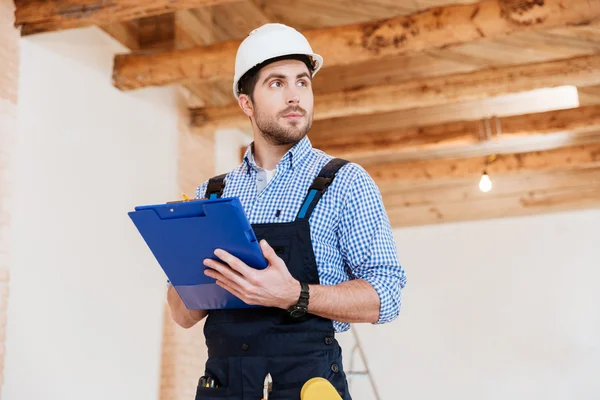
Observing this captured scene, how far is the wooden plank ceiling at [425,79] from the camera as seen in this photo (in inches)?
170

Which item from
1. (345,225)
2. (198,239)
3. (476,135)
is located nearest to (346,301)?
(345,225)

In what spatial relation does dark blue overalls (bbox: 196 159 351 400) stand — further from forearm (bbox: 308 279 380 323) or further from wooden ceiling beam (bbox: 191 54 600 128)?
wooden ceiling beam (bbox: 191 54 600 128)

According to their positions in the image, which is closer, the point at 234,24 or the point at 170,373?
the point at 170,373

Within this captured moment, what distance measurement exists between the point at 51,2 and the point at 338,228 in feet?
11.0

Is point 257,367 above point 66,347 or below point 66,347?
above

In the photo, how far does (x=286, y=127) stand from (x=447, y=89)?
13.7 ft

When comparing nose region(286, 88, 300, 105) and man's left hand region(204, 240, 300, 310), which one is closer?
man's left hand region(204, 240, 300, 310)

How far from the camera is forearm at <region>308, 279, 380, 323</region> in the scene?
1502mm

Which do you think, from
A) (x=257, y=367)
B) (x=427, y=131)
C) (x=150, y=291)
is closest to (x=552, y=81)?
(x=427, y=131)

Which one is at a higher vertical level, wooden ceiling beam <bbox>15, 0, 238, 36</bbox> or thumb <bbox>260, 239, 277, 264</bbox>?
wooden ceiling beam <bbox>15, 0, 238, 36</bbox>

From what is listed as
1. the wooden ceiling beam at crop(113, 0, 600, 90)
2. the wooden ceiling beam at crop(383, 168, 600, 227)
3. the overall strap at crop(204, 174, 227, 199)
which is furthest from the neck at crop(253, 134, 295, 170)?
the wooden ceiling beam at crop(383, 168, 600, 227)

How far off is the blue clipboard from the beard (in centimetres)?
47

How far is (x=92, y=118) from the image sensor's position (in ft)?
15.9

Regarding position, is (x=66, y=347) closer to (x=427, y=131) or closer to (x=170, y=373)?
(x=170, y=373)
